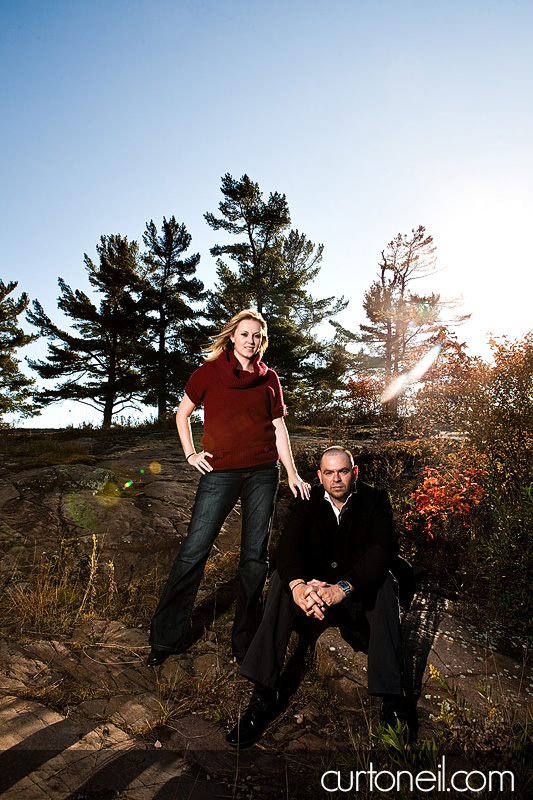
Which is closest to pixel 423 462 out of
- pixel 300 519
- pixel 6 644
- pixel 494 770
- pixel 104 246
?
pixel 300 519

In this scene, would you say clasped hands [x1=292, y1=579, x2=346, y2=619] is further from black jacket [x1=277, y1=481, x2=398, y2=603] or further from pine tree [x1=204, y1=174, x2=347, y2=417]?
pine tree [x1=204, y1=174, x2=347, y2=417]

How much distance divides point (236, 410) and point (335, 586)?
1249 millimetres

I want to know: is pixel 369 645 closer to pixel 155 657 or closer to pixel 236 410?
pixel 155 657

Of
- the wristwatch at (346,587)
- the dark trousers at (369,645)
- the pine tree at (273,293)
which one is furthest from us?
the pine tree at (273,293)

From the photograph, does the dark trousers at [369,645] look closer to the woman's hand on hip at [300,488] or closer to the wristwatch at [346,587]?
the wristwatch at [346,587]

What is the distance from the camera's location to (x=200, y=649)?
3.19 metres

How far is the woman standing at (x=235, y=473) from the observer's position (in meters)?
2.94

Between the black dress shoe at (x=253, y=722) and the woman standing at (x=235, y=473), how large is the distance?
0.50 metres

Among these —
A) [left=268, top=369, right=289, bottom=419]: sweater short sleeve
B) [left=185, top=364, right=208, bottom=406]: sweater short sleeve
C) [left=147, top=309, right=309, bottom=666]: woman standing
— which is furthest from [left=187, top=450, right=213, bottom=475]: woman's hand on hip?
[left=268, top=369, right=289, bottom=419]: sweater short sleeve

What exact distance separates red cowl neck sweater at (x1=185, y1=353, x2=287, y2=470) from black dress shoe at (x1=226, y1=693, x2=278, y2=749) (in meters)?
1.32

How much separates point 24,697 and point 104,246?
19.0m

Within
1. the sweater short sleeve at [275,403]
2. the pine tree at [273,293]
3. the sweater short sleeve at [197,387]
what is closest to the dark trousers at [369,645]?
the sweater short sleeve at [275,403]

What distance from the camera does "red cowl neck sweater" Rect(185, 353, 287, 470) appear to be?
3021mm

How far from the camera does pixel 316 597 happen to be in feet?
8.03
